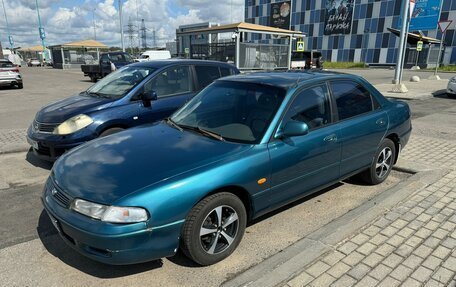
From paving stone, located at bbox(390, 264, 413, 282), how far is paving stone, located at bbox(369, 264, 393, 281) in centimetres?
4

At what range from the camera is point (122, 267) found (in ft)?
9.52

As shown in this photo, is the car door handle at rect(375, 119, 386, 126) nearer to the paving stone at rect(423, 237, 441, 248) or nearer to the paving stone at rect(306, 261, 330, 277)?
the paving stone at rect(423, 237, 441, 248)

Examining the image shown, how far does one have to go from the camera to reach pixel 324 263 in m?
2.93

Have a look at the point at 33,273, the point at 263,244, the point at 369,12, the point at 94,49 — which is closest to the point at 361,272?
the point at 263,244

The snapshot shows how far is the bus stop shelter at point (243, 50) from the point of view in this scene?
16.9 m

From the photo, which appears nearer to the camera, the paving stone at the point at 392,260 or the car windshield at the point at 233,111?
the paving stone at the point at 392,260

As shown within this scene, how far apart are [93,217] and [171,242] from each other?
62 cm

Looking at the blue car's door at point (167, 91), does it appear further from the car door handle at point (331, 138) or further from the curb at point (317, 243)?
the curb at point (317, 243)

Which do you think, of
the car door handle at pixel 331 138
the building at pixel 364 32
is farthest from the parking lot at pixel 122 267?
the building at pixel 364 32

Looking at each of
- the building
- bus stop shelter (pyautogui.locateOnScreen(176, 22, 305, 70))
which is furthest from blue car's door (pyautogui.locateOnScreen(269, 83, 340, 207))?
the building

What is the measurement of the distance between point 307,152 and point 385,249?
1151 mm

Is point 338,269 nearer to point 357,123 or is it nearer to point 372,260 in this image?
point 372,260

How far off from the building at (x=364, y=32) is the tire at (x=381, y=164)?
131 ft

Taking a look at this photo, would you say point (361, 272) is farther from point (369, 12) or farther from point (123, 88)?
point (369, 12)
